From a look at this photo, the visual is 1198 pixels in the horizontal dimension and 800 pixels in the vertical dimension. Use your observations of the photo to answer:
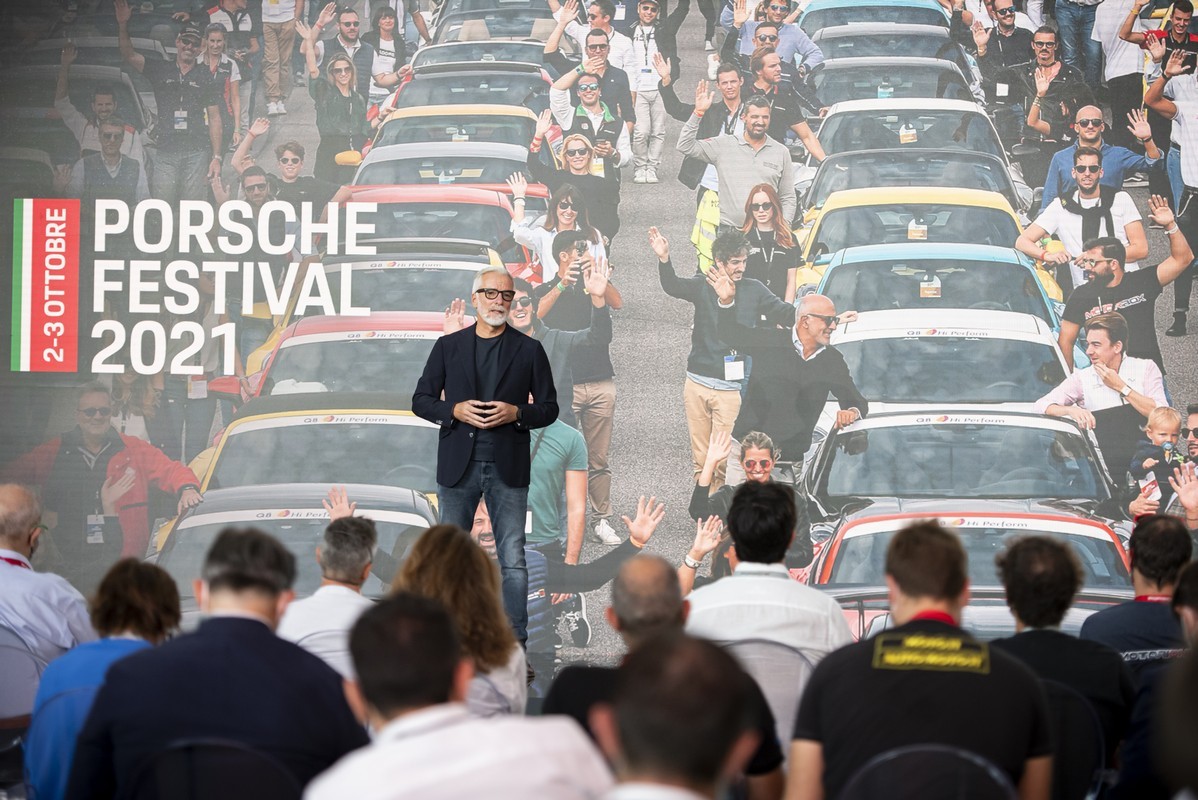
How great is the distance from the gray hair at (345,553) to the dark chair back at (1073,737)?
159 centimetres

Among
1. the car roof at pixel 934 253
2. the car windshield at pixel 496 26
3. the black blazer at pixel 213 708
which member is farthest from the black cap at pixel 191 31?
the black blazer at pixel 213 708

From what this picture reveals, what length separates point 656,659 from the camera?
4.46ft

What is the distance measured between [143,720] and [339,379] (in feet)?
14.0

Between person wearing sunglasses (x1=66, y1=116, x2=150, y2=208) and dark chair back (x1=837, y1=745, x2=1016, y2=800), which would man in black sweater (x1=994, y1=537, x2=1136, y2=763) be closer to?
dark chair back (x1=837, y1=745, x2=1016, y2=800)

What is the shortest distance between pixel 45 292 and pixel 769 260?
11.8ft

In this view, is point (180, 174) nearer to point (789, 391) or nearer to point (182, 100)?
point (182, 100)

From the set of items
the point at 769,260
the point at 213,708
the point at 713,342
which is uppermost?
the point at 769,260

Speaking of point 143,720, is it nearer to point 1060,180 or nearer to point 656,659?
point 656,659

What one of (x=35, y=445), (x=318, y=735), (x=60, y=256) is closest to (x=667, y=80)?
(x=60, y=256)

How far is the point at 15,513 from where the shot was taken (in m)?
3.34

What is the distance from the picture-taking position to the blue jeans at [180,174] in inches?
242

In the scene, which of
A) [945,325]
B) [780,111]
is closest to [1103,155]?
[945,325]

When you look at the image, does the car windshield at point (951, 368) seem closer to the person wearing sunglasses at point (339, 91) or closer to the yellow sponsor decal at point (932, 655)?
the person wearing sunglasses at point (339, 91)

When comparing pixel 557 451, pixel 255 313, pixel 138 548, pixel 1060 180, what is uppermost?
pixel 1060 180
